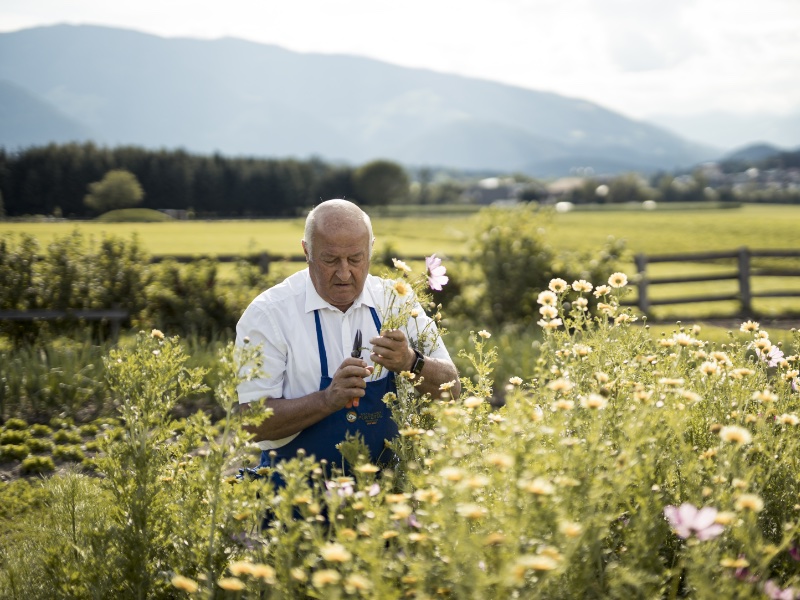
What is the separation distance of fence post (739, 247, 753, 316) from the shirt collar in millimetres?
14247

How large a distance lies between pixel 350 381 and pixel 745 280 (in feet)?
50.2

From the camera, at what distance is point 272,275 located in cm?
1078

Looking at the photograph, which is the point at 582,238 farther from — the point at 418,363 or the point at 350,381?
the point at 350,381

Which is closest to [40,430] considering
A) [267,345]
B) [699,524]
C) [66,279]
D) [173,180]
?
[66,279]

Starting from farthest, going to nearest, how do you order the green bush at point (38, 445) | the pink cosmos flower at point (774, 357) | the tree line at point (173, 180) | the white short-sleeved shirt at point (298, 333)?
1. the tree line at point (173, 180)
2. the green bush at point (38, 445)
3. the white short-sleeved shirt at point (298, 333)
4. the pink cosmos flower at point (774, 357)

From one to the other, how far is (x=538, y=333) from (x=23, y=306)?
21.0 feet

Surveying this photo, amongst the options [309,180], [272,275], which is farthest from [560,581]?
[309,180]

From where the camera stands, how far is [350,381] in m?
2.89

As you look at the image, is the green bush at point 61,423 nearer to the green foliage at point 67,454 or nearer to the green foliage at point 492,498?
the green foliage at point 67,454

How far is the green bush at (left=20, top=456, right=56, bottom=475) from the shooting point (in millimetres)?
5520

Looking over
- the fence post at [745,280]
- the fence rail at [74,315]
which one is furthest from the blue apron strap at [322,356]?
the fence post at [745,280]

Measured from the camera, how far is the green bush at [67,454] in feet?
19.0

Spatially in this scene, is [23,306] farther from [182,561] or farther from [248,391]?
[182,561]

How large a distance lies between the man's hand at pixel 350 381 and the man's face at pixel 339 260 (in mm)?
495
